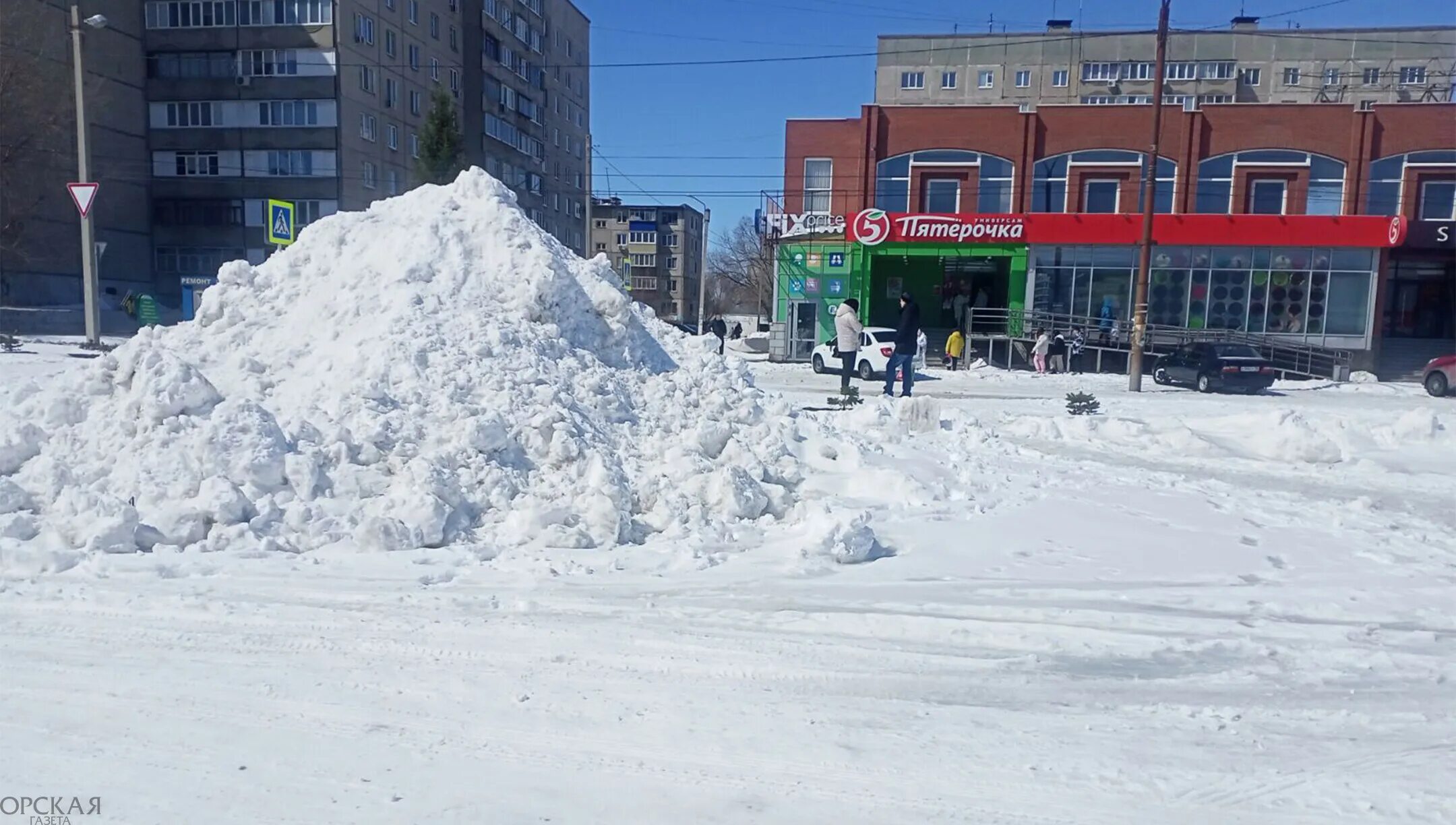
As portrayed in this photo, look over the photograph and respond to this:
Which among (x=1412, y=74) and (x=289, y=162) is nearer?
(x=289, y=162)

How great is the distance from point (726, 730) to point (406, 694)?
4.77 ft

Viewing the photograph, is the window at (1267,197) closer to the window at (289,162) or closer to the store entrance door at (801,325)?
the store entrance door at (801,325)

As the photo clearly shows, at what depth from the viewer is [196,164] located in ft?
154

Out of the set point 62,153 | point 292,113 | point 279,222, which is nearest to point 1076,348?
point 279,222

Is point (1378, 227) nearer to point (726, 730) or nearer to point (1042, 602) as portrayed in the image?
point (1042, 602)

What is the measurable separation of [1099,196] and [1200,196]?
3.74m

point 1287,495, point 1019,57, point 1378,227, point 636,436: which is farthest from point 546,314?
point 1019,57

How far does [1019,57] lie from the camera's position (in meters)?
55.3

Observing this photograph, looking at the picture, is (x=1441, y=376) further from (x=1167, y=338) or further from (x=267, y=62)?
(x=267, y=62)

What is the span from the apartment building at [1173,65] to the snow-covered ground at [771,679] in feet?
167

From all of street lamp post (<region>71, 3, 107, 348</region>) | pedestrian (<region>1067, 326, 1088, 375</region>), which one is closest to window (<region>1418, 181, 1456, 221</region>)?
pedestrian (<region>1067, 326, 1088, 375</region>)

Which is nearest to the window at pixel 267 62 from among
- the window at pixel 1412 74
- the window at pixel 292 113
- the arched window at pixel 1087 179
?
the window at pixel 292 113

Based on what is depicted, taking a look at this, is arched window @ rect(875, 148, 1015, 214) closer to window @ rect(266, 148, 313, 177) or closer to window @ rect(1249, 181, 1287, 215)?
window @ rect(1249, 181, 1287, 215)

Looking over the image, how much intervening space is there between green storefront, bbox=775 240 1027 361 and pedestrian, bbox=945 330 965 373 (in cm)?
289
